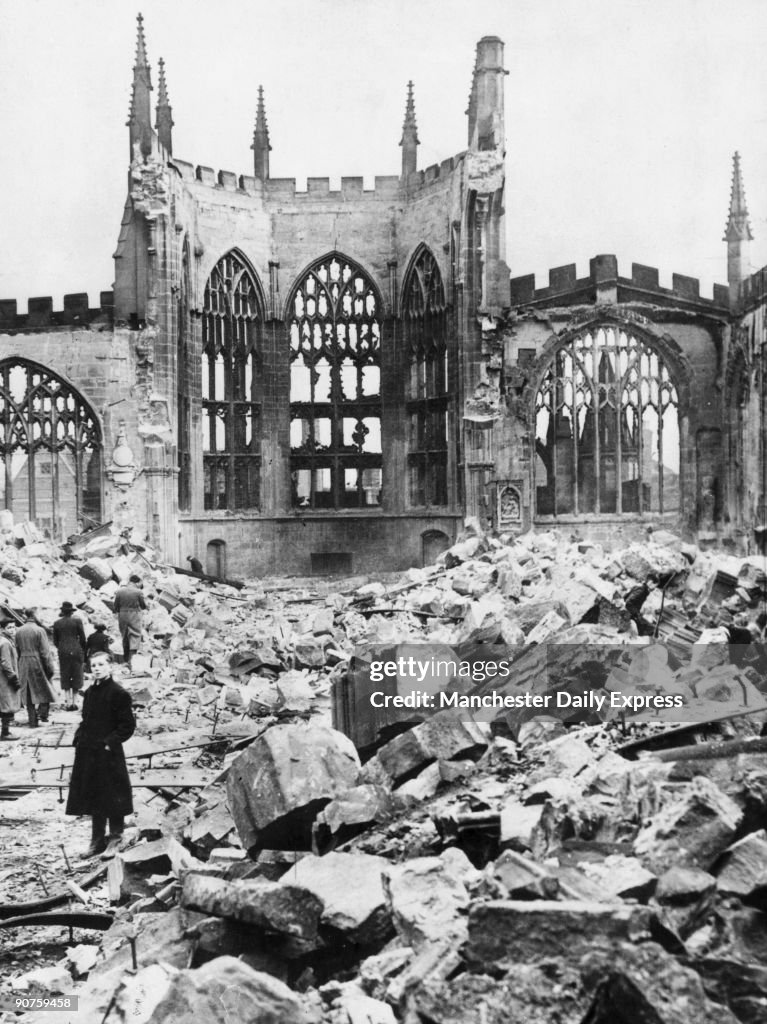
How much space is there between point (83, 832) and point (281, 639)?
7.75 metres

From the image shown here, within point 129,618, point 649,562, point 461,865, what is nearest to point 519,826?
point 461,865

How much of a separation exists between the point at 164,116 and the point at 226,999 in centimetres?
2709

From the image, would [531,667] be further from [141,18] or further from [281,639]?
[141,18]

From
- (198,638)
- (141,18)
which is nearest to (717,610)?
(198,638)

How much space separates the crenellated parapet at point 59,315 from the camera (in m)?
25.2

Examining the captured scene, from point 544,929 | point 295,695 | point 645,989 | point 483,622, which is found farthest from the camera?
point 483,622

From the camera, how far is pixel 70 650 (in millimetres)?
12594

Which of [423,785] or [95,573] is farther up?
[95,573]

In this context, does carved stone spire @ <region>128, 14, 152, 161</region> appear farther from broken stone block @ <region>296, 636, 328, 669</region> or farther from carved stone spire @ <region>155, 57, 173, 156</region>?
broken stone block @ <region>296, 636, 328, 669</region>

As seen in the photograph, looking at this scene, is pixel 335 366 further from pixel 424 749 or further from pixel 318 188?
pixel 424 749

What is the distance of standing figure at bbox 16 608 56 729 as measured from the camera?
11.6m

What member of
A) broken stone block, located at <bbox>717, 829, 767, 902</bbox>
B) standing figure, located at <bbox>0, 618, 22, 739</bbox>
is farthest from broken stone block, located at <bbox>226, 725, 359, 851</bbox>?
standing figure, located at <bbox>0, 618, 22, 739</bbox>

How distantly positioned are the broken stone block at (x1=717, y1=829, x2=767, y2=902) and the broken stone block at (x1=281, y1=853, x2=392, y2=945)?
4.84 ft

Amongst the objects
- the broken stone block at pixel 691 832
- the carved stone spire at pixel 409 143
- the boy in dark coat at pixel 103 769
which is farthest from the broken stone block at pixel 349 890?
the carved stone spire at pixel 409 143
